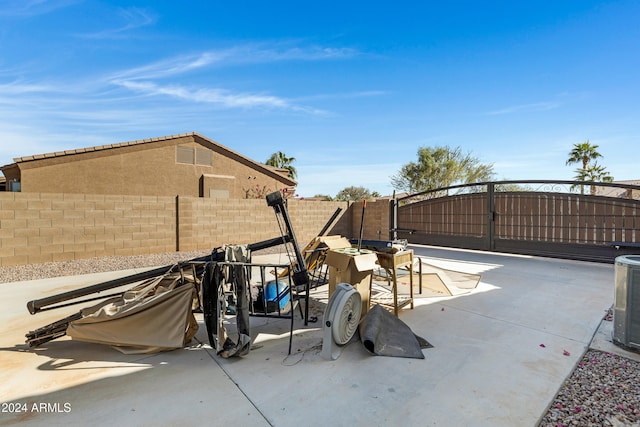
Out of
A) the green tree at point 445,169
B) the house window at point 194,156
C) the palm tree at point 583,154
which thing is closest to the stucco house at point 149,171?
the house window at point 194,156

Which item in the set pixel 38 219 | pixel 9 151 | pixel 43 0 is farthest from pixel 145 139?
pixel 43 0

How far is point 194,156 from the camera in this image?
15.1 metres

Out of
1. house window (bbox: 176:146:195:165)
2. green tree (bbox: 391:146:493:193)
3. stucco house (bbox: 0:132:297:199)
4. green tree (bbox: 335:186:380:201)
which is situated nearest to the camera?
stucco house (bbox: 0:132:297:199)

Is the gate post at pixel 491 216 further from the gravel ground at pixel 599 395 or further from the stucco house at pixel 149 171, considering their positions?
the stucco house at pixel 149 171

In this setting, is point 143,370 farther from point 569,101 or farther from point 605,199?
point 569,101

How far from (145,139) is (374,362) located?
14.8 metres

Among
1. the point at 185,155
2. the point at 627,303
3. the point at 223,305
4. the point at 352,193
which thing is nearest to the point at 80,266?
the point at 223,305

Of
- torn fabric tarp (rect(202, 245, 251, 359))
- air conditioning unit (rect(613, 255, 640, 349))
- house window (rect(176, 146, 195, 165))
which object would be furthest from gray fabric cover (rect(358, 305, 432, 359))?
house window (rect(176, 146, 195, 165))

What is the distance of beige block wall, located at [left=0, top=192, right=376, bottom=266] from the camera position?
6.45 metres

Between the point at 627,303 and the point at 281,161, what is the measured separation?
2729cm

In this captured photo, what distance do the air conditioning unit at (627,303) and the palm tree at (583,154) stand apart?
2118 cm

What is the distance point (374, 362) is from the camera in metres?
2.42

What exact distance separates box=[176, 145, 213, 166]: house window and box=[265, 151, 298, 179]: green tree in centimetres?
1207

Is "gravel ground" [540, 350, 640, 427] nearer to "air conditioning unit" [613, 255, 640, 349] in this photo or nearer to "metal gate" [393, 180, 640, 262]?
"air conditioning unit" [613, 255, 640, 349]
